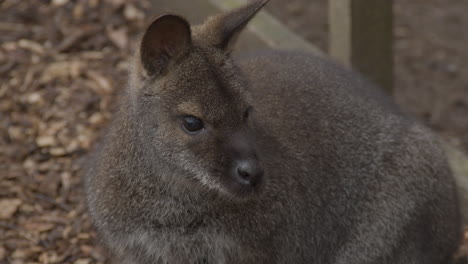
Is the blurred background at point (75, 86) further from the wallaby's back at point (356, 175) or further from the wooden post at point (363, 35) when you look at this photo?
the wooden post at point (363, 35)

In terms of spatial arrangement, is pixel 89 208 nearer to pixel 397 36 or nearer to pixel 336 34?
pixel 336 34

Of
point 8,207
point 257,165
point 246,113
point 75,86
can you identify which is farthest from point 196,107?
point 75,86

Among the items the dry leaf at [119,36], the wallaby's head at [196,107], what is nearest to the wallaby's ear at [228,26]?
the wallaby's head at [196,107]

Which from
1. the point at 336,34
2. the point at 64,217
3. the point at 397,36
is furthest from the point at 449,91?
the point at 64,217

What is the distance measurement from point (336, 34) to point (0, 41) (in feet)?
9.11

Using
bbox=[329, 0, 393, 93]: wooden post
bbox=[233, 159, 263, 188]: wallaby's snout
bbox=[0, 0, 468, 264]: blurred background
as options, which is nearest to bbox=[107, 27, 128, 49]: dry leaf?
bbox=[0, 0, 468, 264]: blurred background

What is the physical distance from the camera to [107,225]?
4.27m

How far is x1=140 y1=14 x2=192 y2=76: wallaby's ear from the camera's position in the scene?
3722 mm

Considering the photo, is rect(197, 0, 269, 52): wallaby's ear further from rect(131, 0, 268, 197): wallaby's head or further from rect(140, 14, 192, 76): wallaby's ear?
rect(140, 14, 192, 76): wallaby's ear

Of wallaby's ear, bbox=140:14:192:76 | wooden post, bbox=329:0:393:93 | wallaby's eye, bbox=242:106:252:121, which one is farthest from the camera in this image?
wooden post, bbox=329:0:393:93

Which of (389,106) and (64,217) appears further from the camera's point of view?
(64,217)

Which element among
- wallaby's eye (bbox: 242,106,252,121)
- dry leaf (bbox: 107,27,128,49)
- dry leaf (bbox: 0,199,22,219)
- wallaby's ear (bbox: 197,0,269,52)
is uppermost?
wallaby's ear (bbox: 197,0,269,52)

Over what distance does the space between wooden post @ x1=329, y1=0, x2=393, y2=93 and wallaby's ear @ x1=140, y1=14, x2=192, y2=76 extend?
A: 2.14m

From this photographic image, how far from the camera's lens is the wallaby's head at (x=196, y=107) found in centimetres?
379
